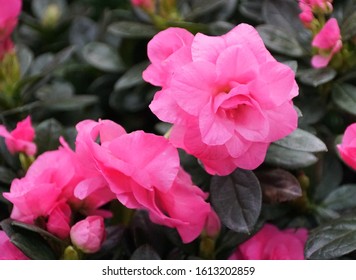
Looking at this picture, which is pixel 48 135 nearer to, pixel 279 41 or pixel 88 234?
pixel 88 234

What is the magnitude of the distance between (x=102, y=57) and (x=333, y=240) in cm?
67

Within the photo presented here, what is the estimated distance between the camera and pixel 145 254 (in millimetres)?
1001

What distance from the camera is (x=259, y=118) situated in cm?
88

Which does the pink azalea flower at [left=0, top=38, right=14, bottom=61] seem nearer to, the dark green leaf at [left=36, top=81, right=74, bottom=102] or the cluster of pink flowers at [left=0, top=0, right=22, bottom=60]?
the cluster of pink flowers at [left=0, top=0, right=22, bottom=60]

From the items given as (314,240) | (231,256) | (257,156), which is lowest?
(231,256)

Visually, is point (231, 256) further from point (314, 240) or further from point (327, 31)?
point (327, 31)

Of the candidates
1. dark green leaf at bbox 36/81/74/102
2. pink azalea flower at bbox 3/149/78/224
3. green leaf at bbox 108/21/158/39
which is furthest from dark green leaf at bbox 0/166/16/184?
green leaf at bbox 108/21/158/39

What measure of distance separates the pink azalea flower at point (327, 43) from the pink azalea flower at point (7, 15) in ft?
1.96

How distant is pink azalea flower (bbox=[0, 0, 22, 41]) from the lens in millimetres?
1306

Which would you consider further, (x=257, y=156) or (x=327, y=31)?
(x=327, y=31)

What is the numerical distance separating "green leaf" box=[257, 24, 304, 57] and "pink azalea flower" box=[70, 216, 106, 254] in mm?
432

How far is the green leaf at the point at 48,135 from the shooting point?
3.86 ft

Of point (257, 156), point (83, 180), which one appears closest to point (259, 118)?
point (257, 156)
